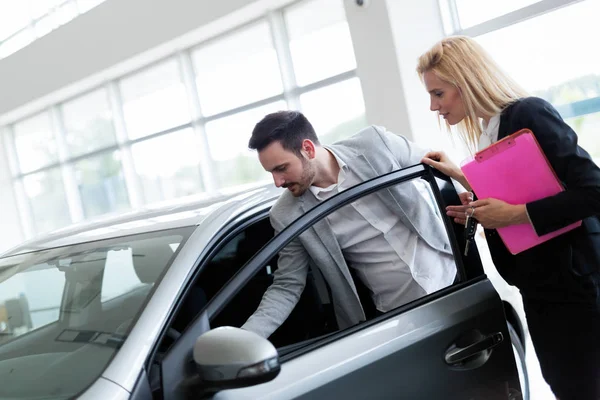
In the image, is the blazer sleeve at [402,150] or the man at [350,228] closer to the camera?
the man at [350,228]

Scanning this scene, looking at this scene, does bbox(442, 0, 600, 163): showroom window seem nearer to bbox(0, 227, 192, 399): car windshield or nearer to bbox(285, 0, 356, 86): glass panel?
bbox(285, 0, 356, 86): glass panel

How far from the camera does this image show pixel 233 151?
23.5ft

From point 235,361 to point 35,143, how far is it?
9522mm

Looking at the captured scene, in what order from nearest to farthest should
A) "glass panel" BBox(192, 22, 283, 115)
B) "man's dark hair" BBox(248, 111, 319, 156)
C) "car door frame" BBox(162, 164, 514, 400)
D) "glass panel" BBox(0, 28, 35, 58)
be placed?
1. "car door frame" BBox(162, 164, 514, 400)
2. "man's dark hair" BBox(248, 111, 319, 156)
3. "glass panel" BBox(192, 22, 283, 115)
4. "glass panel" BBox(0, 28, 35, 58)

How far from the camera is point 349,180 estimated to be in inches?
69.4

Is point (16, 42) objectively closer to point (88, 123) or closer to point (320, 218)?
point (88, 123)

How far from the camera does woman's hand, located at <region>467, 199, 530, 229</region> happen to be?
1400mm

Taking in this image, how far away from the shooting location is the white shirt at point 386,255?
165 cm

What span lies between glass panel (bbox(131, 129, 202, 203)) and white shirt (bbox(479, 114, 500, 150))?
19.7 feet

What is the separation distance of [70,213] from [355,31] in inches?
239

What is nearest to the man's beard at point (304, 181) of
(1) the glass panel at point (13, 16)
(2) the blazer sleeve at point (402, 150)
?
(2) the blazer sleeve at point (402, 150)

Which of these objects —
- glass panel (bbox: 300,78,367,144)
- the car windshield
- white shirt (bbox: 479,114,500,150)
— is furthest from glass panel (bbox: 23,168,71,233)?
white shirt (bbox: 479,114,500,150)

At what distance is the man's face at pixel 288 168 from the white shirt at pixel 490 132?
46 cm

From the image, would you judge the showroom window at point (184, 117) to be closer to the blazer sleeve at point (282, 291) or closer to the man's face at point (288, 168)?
the man's face at point (288, 168)
